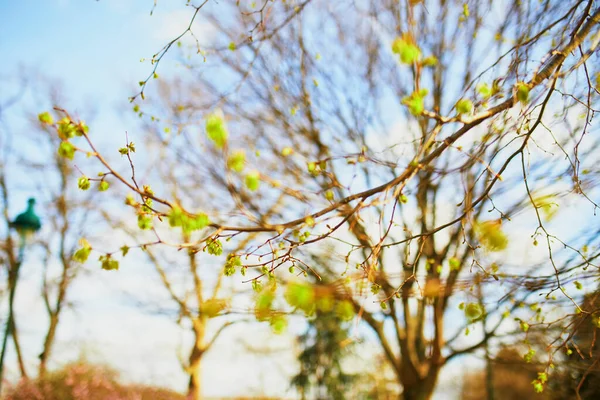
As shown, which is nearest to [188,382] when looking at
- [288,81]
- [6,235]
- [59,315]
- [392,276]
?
[59,315]

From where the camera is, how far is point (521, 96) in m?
1.72

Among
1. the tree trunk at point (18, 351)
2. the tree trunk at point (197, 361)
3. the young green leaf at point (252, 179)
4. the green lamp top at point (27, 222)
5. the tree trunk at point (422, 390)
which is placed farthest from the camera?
the tree trunk at point (197, 361)

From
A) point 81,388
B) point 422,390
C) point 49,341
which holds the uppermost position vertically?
point 49,341

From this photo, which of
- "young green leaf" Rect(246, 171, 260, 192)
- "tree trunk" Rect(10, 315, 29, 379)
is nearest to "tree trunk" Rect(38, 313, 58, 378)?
"tree trunk" Rect(10, 315, 29, 379)

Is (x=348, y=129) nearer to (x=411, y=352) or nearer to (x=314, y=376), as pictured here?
(x=411, y=352)

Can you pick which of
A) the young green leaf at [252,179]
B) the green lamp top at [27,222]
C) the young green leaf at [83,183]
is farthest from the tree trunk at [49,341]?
the young green leaf at [252,179]

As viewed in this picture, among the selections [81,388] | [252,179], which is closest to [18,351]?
[81,388]

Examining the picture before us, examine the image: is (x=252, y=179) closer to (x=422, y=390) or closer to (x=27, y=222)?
(x=422, y=390)

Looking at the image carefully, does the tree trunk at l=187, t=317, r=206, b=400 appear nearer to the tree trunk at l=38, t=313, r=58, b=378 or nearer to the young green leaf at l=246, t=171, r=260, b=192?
the tree trunk at l=38, t=313, r=58, b=378

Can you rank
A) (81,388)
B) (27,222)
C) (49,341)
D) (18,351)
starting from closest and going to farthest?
1. (27,222)
2. (81,388)
3. (18,351)
4. (49,341)

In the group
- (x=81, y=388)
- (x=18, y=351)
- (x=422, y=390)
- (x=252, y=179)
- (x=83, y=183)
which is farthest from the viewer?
(x=18, y=351)

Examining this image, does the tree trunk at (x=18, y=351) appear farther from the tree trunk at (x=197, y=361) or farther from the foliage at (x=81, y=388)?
the tree trunk at (x=197, y=361)

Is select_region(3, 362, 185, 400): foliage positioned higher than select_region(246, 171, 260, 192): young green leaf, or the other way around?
select_region(246, 171, 260, 192): young green leaf

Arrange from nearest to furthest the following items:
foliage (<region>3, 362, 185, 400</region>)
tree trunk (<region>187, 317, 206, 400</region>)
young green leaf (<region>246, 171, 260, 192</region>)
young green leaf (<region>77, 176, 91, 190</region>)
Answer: young green leaf (<region>246, 171, 260, 192</region>) → young green leaf (<region>77, 176, 91, 190</region>) → foliage (<region>3, 362, 185, 400</region>) → tree trunk (<region>187, 317, 206, 400</region>)
